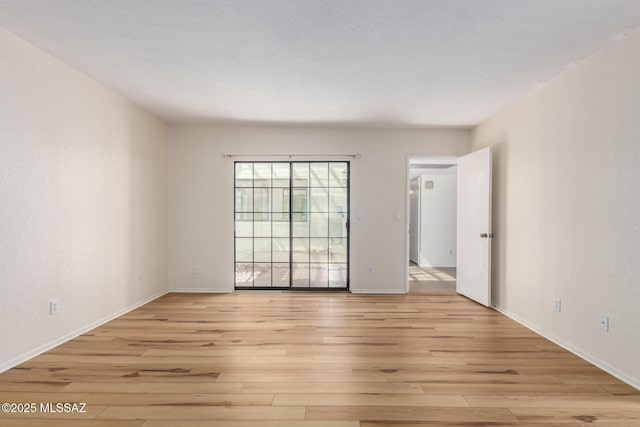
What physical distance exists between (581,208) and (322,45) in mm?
2617

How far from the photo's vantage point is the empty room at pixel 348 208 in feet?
7.02

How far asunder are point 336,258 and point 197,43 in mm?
3583

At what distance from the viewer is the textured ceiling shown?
212 centimetres

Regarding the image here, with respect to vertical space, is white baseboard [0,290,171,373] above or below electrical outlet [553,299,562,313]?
below

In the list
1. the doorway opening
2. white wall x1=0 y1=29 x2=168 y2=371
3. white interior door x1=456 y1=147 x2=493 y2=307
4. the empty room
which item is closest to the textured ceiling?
the empty room

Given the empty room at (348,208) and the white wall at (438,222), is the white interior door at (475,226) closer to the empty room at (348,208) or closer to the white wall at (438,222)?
the empty room at (348,208)

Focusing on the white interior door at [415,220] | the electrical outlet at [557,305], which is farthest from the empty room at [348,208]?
the white interior door at [415,220]

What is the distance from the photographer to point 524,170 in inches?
145

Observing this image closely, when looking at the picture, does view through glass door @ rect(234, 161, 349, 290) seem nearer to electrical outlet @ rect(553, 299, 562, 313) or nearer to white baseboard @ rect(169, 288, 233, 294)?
white baseboard @ rect(169, 288, 233, 294)

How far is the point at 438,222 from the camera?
774 cm

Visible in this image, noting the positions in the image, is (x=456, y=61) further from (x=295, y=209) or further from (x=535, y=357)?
(x=295, y=209)

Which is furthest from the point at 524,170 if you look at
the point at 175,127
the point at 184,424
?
the point at 175,127

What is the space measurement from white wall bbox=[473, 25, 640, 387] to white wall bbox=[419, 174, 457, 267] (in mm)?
3628

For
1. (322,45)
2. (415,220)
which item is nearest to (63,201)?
(322,45)
